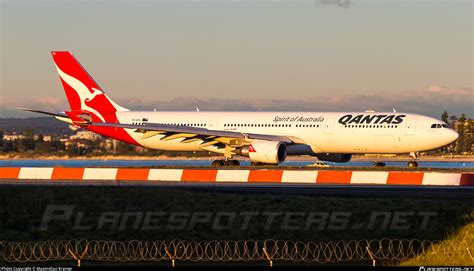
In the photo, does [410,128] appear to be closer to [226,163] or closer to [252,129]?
[252,129]

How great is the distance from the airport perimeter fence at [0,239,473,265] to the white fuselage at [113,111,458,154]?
103ft

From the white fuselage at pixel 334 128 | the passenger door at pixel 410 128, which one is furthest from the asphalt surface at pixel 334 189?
the white fuselage at pixel 334 128

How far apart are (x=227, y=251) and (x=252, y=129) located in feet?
122

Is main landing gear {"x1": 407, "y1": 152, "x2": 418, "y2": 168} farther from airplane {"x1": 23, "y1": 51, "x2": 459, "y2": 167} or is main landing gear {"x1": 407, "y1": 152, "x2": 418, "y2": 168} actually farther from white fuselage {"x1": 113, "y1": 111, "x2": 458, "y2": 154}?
white fuselage {"x1": 113, "y1": 111, "x2": 458, "y2": 154}

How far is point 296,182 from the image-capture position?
4341 centimetres

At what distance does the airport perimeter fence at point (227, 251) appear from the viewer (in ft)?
87.7

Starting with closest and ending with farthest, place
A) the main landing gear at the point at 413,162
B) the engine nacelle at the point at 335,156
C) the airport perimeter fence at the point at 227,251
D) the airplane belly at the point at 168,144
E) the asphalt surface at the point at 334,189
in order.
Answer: the airport perimeter fence at the point at 227,251
the asphalt surface at the point at 334,189
the main landing gear at the point at 413,162
the engine nacelle at the point at 335,156
the airplane belly at the point at 168,144

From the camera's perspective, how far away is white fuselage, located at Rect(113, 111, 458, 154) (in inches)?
2350

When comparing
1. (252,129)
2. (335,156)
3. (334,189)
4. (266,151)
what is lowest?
(335,156)

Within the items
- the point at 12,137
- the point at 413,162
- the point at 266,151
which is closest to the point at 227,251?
the point at 266,151

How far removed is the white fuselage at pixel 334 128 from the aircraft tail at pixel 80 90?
2933mm

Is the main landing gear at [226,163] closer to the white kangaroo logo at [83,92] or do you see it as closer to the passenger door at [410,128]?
the passenger door at [410,128]

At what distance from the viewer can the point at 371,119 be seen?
60688mm

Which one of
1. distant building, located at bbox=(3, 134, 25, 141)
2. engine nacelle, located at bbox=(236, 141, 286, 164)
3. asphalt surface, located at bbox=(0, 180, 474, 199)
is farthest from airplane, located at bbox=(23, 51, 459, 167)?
distant building, located at bbox=(3, 134, 25, 141)
